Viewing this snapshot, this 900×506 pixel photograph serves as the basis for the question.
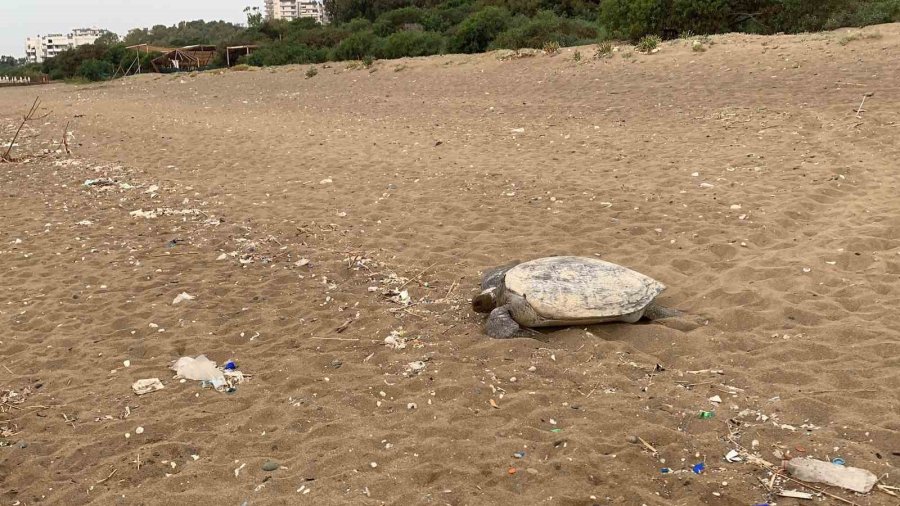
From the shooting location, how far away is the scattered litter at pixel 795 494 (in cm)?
245

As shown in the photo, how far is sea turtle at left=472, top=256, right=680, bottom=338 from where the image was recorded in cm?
374

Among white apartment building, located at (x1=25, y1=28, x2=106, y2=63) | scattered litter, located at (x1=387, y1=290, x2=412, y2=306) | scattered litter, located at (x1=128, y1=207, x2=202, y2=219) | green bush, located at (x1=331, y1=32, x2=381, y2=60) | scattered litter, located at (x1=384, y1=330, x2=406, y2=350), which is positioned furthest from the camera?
white apartment building, located at (x1=25, y1=28, x2=106, y2=63)

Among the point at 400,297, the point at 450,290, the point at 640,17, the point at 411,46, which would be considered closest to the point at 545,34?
the point at 640,17

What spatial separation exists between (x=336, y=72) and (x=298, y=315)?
1449cm

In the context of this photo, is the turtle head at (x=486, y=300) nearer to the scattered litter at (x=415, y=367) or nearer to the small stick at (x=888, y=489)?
the scattered litter at (x=415, y=367)

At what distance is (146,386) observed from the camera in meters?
3.57

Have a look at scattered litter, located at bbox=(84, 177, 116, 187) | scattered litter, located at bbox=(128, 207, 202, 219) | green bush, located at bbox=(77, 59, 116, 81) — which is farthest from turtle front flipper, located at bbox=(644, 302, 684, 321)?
green bush, located at bbox=(77, 59, 116, 81)

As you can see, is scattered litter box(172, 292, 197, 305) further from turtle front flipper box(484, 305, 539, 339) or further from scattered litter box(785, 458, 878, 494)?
scattered litter box(785, 458, 878, 494)

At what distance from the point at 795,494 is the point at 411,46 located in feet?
67.4

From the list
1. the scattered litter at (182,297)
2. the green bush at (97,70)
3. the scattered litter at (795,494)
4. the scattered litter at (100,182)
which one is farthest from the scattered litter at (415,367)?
the green bush at (97,70)

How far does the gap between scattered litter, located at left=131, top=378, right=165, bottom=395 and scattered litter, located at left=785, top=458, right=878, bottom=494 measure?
320 cm

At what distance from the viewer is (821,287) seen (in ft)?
13.5

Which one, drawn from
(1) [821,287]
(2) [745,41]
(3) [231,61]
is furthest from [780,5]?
(3) [231,61]

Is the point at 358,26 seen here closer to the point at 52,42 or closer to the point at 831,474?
the point at 831,474
